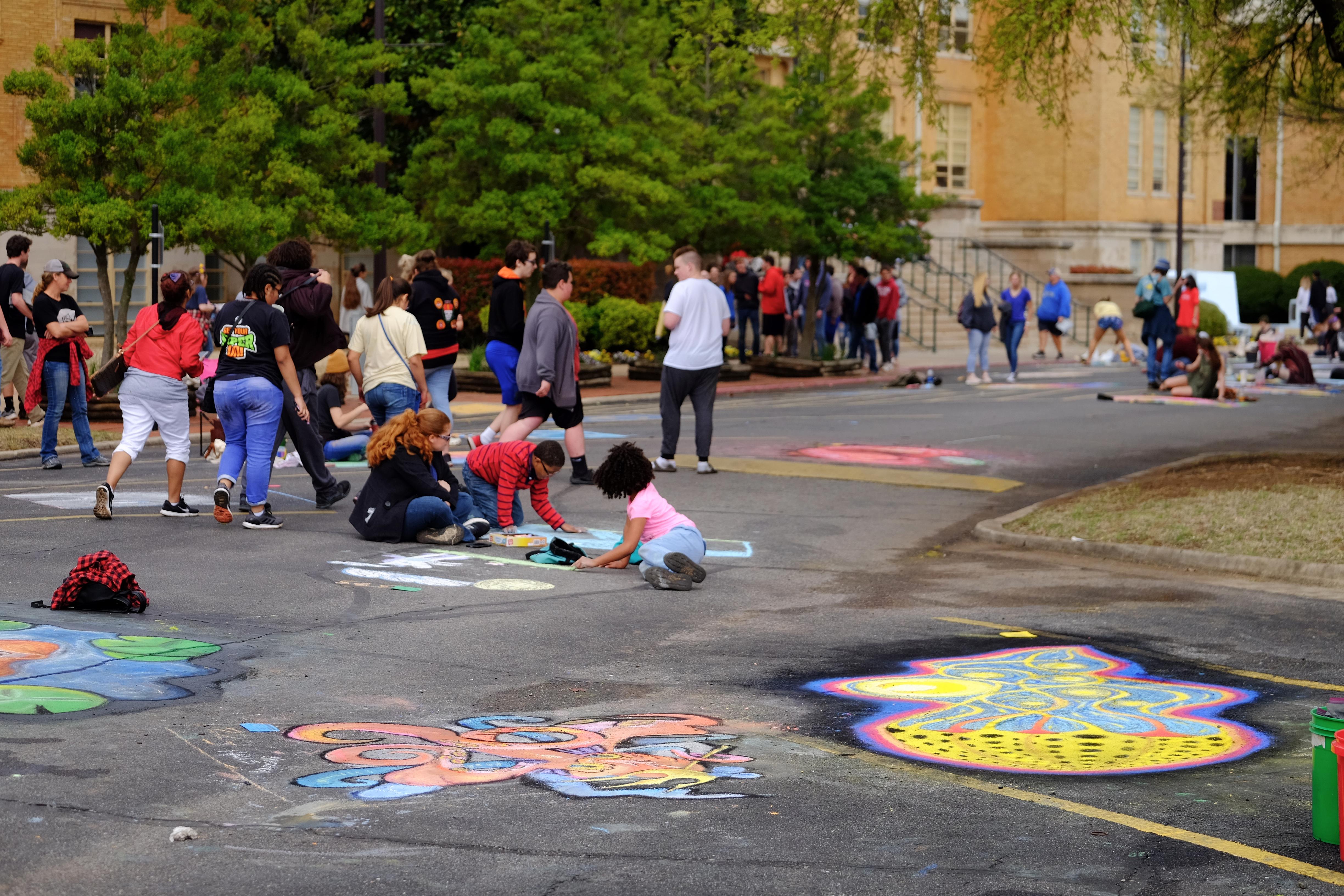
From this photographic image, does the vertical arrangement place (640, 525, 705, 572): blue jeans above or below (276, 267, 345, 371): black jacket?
below

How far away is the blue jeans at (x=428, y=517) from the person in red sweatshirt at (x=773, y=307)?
19.5 m

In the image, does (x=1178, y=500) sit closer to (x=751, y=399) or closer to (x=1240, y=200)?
(x=751, y=399)

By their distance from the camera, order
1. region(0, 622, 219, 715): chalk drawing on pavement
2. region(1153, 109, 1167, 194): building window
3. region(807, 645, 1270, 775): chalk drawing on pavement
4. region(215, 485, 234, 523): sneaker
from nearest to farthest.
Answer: region(807, 645, 1270, 775): chalk drawing on pavement < region(0, 622, 219, 715): chalk drawing on pavement < region(215, 485, 234, 523): sneaker < region(1153, 109, 1167, 194): building window

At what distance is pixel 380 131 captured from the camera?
2742 cm

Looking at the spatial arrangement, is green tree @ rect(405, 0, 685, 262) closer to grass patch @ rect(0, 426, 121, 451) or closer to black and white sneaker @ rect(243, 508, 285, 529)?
grass patch @ rect(0, 426, 121, 451)

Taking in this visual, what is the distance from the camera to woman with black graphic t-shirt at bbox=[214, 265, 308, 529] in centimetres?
1130

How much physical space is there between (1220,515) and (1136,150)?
41339mm

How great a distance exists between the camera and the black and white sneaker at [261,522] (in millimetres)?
11461

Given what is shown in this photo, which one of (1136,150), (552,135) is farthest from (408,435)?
(1136,150)

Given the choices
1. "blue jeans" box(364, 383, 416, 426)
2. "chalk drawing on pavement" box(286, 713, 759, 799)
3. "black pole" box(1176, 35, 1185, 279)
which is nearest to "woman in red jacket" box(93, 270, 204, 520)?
"blue jeans" box(364, 383, 416, 426)

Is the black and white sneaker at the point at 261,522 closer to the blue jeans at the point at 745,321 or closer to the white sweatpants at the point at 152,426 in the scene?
the white sweatpants at the point at 152,426

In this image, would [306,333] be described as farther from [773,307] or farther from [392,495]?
[773,307]

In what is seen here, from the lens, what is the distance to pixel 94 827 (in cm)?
506

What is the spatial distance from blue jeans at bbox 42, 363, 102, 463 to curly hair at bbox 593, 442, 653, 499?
675cm
